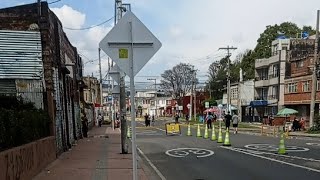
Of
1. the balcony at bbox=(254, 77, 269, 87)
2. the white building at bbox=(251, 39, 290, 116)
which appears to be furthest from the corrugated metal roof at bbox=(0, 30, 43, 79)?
the balcony at bbox=(254, 77, 269, 87)

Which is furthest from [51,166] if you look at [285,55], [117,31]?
[285,55]

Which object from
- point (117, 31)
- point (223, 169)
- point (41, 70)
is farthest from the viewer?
point (41, 70)

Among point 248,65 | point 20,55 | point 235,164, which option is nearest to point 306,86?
point 248,65

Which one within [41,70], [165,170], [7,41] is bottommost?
[165,170]

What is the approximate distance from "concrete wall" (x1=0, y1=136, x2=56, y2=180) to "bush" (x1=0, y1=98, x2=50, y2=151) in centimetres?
23

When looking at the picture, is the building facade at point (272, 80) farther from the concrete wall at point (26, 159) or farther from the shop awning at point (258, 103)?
the concrete wall at point (26, 159)

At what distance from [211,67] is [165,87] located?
1310 cm

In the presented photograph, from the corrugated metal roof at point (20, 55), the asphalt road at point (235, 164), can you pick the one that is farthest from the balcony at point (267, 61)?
the corrugated metal roof at point (20, 55)

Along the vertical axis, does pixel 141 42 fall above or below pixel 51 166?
above

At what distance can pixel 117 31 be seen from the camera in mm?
7164

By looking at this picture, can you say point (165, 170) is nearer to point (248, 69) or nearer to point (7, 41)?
point (7, 41)

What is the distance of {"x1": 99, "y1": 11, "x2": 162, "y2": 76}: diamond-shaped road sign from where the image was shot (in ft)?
23.4

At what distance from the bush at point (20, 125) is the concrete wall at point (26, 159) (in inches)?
8.9

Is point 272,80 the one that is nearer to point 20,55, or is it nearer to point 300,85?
point 300,85
